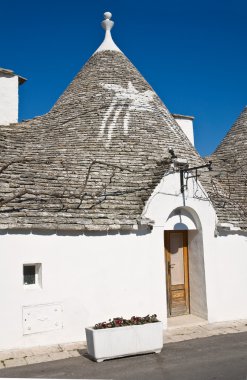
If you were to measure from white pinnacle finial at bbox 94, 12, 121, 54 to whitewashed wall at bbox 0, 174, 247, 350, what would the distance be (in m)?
8.18

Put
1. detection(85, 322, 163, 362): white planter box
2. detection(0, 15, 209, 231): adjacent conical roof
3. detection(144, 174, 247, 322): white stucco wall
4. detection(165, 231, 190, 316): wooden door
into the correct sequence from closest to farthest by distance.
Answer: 1. detection(85, 322, 163, 362): white planter box
2. detection(0, 15, 209, 231): adjacent conical roof
3. detection(144, 174, 247, 322): white stucco wall
4. detection(165, 231, 190, 316): wooden door

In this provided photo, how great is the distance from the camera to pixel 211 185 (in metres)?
13.4

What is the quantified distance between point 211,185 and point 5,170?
259 inches

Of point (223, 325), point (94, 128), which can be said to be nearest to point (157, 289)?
point (223, 325)

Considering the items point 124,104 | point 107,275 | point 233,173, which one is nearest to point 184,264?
point 107,275

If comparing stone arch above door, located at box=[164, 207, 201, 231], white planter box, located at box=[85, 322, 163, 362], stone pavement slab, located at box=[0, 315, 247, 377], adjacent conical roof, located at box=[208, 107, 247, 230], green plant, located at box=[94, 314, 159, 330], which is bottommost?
stone pavement slab, located at box=[0, 315, 247, 377]

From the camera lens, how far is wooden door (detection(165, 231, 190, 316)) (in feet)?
38.9

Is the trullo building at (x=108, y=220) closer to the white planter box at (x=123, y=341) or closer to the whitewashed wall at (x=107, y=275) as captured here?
the whitewashed wall at (x=107, y=275)

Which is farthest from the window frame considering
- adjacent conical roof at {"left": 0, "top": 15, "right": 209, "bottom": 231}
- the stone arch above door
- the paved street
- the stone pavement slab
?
the stone arch above door

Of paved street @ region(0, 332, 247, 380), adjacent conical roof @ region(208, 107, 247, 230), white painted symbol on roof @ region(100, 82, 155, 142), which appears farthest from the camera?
white painted symbol on roof @ region(100, 82, 155, 142)

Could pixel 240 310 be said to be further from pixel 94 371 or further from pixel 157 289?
pixel 94 371

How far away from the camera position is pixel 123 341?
8188 mm

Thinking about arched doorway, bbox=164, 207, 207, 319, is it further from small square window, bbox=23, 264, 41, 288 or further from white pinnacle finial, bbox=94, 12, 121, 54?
white pinnacle finial, bbox=94, 12, 121, 54

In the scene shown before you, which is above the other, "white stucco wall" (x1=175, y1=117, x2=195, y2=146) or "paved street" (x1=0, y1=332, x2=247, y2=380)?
"white stucco wall" (x1=175, y1=117, x2=195, y2=146)
